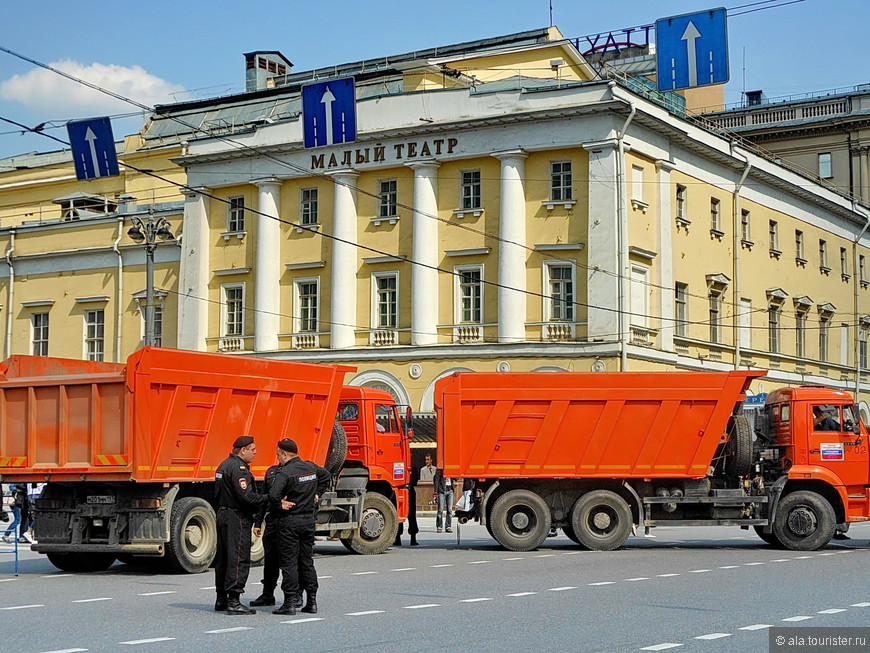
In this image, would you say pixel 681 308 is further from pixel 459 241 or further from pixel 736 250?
pixel 459 241

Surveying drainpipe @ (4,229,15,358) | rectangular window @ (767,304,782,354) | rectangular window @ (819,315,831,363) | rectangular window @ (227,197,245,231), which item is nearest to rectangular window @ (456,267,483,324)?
rectangular window @ (227,197,245,231)

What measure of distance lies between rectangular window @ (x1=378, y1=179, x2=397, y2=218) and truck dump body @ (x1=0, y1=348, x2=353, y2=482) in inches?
998

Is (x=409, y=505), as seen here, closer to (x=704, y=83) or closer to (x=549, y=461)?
(x=549, y=461)

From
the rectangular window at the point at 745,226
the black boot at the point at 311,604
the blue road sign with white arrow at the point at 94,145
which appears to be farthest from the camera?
the rectangular window at the point at 745,226

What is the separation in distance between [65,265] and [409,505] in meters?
30.4

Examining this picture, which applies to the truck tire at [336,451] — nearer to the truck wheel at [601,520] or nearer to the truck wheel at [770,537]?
the truck wheel at [601,520]

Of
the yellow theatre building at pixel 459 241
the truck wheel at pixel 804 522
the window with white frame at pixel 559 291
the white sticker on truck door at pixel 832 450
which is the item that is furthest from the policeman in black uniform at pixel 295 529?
the window with white frame at pixel 559 291

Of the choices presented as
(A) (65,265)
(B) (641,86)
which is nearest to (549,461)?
(B) (641,86)

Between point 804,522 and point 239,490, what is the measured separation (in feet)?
43.9

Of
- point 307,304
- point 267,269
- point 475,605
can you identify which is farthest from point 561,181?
point 475,605

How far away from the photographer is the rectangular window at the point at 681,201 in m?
45.8

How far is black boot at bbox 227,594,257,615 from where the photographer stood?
13.7m

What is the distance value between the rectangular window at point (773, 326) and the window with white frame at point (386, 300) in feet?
51.0

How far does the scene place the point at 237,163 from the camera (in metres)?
48.5
